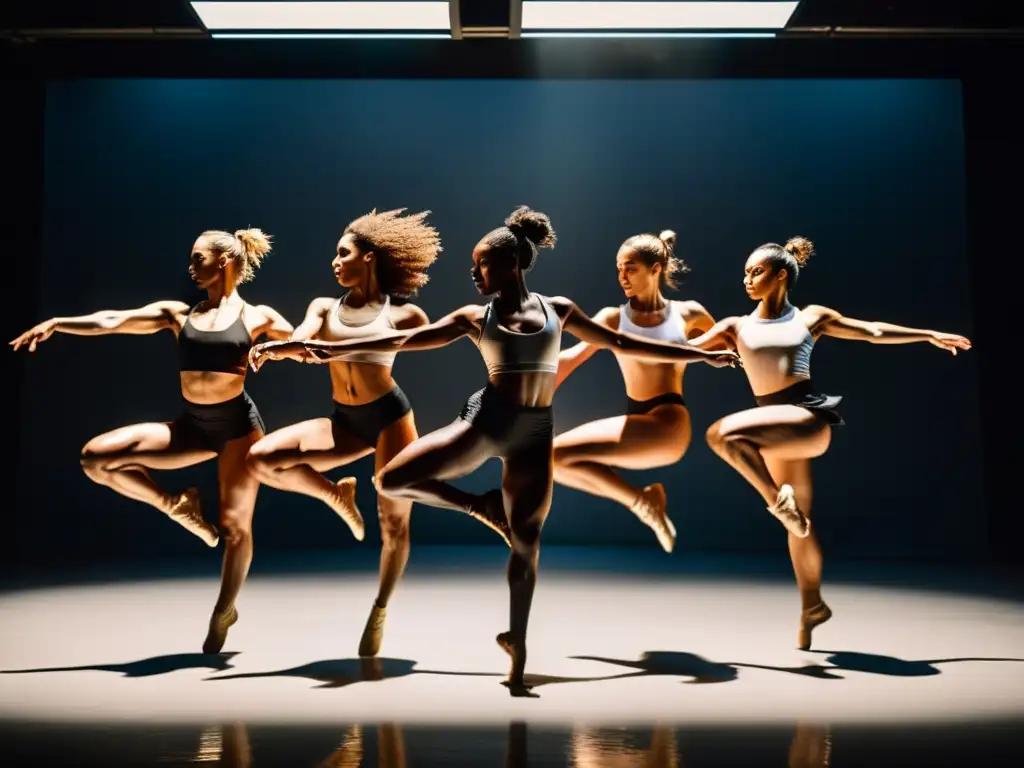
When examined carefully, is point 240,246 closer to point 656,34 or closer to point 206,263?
point 206,263

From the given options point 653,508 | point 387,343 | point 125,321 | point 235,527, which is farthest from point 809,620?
point 125,321

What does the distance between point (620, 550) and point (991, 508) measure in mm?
2836

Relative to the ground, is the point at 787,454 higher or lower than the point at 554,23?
lower

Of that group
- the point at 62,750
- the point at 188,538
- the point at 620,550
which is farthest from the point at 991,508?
the point at 62,750

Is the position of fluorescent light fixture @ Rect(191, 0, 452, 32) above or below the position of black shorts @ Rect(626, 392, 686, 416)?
above

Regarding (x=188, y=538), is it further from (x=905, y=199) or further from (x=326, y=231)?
(x=905, y=199)

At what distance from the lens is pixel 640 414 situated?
4910 millimetres

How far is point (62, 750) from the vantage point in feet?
10.9

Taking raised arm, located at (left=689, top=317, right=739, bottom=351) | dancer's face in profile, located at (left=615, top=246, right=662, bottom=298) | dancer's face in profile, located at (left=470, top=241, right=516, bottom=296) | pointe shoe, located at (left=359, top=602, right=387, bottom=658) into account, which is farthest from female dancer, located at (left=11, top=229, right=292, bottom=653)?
raised arm, located at (left=689, top=317, right=739, bottom=351)

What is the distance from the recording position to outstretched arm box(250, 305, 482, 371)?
13.6 feet

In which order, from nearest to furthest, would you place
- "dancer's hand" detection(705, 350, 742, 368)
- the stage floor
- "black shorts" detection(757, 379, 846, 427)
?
the stage floor
"dancer's hand" detection(705, 350, 742, 368)
"black shorts" detection(757, 379, 846, 427)

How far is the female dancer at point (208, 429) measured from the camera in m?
4.69

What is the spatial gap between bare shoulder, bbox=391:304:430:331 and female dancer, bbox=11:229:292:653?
1.68ft

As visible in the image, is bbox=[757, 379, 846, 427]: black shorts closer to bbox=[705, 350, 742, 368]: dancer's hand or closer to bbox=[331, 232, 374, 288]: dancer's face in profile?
bbox=[705, 350, 742, 368]: dancer's hand
